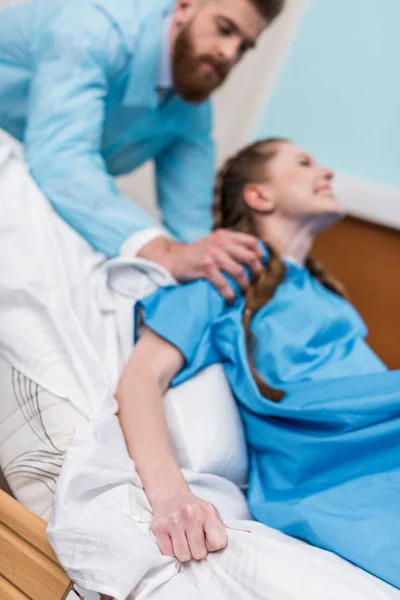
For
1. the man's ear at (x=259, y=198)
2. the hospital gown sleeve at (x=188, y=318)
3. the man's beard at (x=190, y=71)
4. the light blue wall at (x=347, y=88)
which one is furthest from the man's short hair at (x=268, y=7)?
the hospital gown sleeve at (x=188, y=318)

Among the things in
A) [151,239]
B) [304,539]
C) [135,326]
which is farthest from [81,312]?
[304,539]

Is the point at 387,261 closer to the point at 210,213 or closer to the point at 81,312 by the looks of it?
the point at 210,213

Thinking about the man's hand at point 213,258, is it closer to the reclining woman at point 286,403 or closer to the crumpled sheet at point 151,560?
the reclining woman at point 286,403

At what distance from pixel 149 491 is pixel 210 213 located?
0.89 m

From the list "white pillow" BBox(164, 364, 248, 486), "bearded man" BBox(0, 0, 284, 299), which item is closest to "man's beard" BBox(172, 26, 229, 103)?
"bearded man" BBox(0, 0, 284, 299)

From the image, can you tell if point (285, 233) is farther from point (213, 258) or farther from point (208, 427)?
point (208, 427)

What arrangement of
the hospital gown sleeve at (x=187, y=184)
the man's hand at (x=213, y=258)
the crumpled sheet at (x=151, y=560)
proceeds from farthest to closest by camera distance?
the hospital gown sleeve at (x=187, y=184), the man's hand at (x=213, y=258), the crumpled sheet at (x=151, y=560)

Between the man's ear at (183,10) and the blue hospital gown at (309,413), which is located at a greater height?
the man's ear at (183,10)

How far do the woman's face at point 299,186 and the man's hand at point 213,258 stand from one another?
0.18 meters

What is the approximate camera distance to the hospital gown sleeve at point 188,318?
0.81 metres

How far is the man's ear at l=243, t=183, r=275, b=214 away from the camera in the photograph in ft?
3.66

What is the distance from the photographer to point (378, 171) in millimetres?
1664

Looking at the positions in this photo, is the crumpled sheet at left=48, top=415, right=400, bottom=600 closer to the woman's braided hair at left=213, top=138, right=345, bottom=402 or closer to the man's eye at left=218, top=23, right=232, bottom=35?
the woman's braided hair at left=213, top=138, right=345, bottom=402

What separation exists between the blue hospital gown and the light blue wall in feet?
2.80
